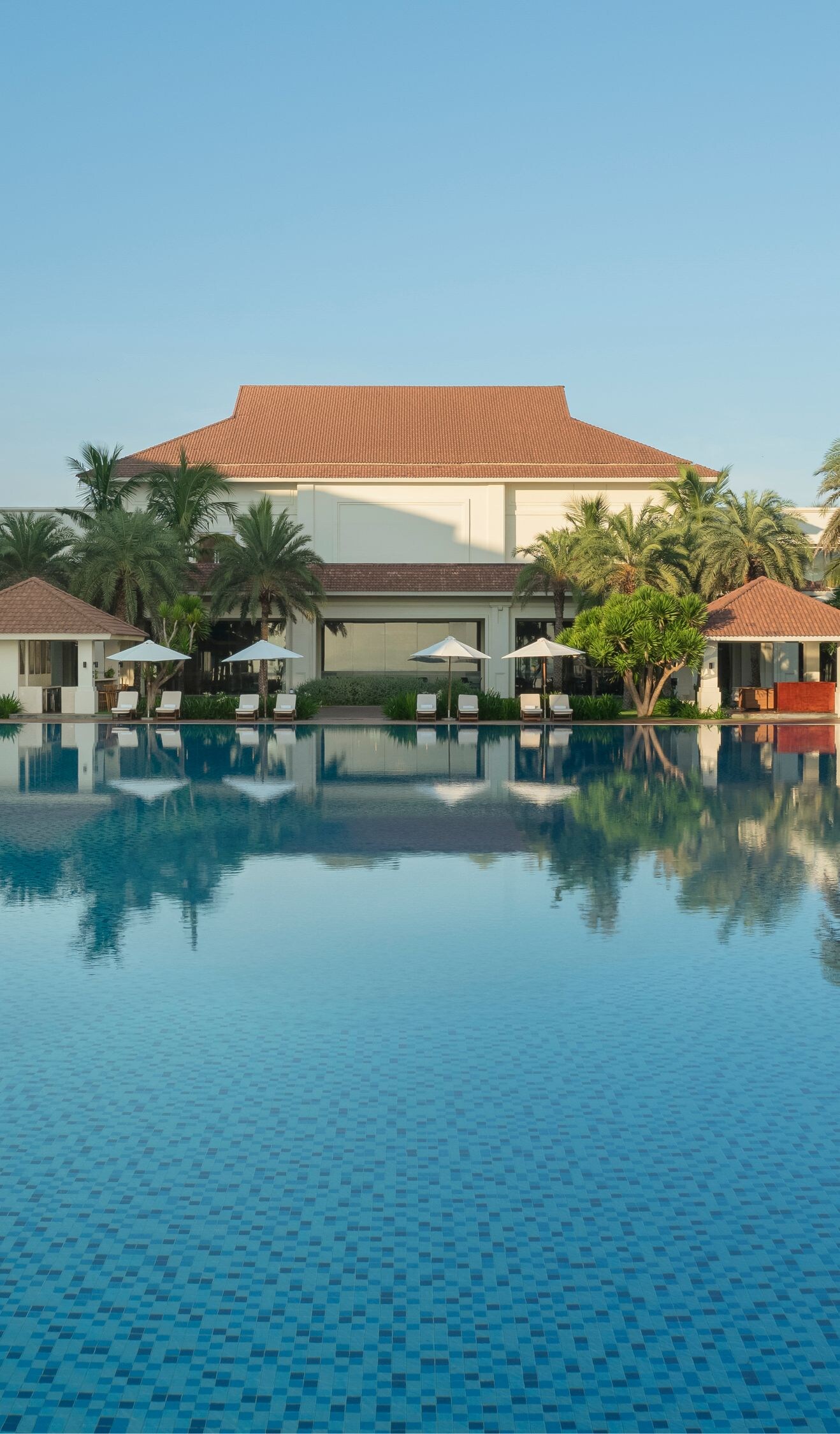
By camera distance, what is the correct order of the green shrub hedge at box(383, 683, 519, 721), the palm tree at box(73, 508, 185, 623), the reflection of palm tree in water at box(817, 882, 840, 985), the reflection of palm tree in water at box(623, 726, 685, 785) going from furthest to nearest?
1. the palm tree at box(73, 508, 185, 623)
2. the green shrub hedge at box(383, 683, 519, 721)
3. the reflection of palm tree in water at box(623, 726, 685, 785)
4. the reflection of palm tree in water at box(817, 882, 840, 985)

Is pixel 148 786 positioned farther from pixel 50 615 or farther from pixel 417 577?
pixel 417 577

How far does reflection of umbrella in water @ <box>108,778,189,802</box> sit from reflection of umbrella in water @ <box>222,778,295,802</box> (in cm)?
69

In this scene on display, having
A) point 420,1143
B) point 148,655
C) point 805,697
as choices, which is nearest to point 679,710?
point 805,697

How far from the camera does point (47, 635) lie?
1307 inches

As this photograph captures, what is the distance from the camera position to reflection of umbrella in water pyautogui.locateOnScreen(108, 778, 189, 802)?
15.8m

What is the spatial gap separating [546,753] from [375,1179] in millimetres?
18274

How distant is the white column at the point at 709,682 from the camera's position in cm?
3391

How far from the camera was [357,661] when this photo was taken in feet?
136

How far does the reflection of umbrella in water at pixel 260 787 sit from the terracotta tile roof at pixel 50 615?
1666 cm

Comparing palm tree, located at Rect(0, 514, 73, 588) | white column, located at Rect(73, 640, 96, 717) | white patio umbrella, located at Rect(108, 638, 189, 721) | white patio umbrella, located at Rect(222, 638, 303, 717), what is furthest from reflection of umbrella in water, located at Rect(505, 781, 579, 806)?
palm tree, located at Rect(0, 514, 73, 588)

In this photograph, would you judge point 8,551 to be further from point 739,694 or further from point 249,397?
point 739,694

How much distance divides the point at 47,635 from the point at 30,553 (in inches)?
248

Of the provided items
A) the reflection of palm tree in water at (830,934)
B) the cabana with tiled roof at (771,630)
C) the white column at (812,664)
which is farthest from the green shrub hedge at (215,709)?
the reflection of palm tree in water at (830,934)

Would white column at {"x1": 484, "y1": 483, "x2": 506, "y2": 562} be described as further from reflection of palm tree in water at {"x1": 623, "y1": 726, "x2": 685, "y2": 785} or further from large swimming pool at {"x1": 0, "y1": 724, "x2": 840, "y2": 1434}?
large swimming pool at {"x1": 0, "y1": 724, "x2": 840, "y2": 1434}
